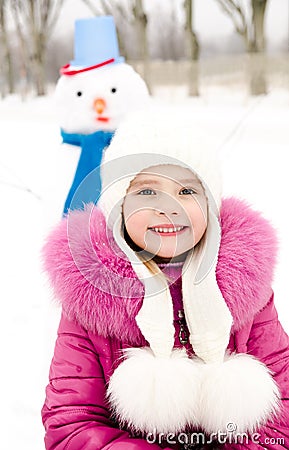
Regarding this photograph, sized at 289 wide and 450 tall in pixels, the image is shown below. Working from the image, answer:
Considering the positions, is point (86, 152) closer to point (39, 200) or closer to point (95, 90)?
point (95, 90)

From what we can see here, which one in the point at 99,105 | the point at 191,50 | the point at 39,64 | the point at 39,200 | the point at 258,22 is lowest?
the point at 39,64

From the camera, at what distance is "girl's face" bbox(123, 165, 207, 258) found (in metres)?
0.82

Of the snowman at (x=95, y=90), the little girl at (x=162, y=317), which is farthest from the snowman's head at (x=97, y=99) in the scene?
the little girl at (x=162, y=317)

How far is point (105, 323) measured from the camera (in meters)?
0.85

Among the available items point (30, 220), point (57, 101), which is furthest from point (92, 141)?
point (30, 220)

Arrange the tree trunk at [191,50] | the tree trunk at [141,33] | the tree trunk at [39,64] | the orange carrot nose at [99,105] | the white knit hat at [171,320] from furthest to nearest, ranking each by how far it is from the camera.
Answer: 1. the tree trunk at [39,64]
2. the tree trunk at [141,33]
3. the tree trunk at [191,50]
4. the orange carrot nose at [99,105]
5. the white knit hat at [171,320]

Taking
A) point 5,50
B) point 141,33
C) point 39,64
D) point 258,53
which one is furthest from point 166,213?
point 5,50

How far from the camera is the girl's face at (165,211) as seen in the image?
0.82 metres

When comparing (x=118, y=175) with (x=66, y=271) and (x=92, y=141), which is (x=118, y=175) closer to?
(x=66, y=271)

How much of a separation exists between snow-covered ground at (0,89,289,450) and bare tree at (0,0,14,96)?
2473 mm

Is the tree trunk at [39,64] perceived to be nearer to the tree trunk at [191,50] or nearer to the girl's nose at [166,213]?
the tree trunk at [191,50]

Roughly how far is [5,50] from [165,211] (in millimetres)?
11260

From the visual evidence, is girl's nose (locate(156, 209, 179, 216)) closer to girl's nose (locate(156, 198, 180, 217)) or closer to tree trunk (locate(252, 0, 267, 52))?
girl's nose (locate(156, 198, 180, 217))

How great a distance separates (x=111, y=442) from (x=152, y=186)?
36 centimetres
